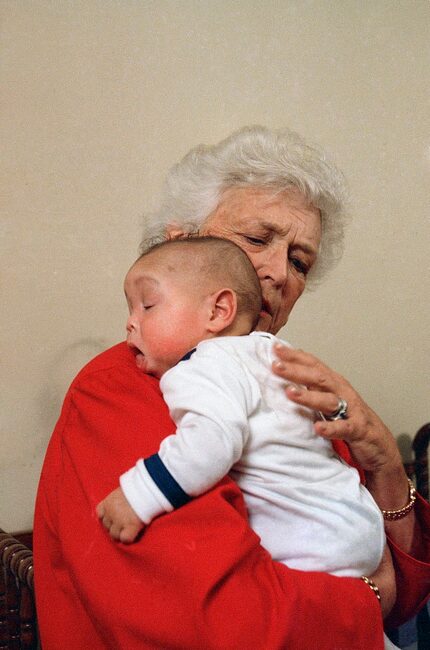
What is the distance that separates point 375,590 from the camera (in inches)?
40.1

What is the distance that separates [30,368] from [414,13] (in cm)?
210

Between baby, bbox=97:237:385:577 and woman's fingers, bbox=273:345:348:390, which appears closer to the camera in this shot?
baby, bbox=97:237:385:577

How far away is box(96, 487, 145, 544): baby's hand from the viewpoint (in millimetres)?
822

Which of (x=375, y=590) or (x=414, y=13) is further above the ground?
(x=414, y=13)

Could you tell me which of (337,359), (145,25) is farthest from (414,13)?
(337,359)

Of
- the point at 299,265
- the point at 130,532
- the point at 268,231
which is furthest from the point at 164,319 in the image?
the point at 299,265

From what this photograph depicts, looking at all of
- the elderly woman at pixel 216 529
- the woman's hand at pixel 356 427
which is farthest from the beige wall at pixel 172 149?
the woman's hand at pixel 356 427

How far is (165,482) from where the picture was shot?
82 cm

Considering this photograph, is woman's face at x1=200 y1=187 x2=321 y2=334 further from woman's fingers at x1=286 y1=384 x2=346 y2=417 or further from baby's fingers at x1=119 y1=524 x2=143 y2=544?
baby's fingers at x1=119 y1=524 x2=143 y2=544

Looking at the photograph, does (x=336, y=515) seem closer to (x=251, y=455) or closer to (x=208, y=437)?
(x=251, y=455)

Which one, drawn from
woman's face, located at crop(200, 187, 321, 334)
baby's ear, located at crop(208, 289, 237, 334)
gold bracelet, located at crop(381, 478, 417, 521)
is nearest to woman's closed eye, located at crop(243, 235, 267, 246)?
woman's face, located at crop(200, 187, 321, 334)

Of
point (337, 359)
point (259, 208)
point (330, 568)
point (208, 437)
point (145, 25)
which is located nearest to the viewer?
point (208, 437)

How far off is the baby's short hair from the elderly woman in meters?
0.13

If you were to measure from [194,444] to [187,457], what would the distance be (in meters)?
0.02
